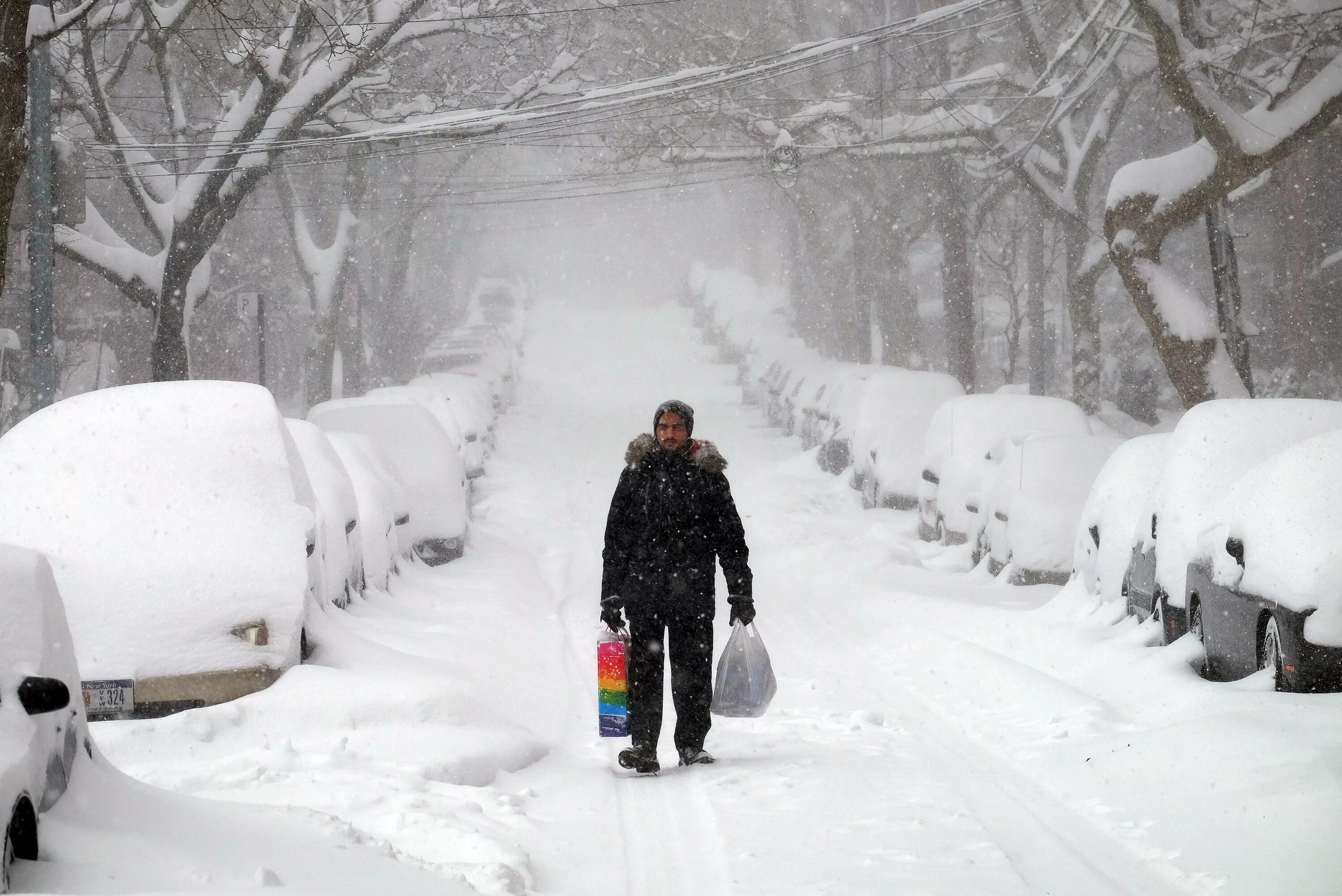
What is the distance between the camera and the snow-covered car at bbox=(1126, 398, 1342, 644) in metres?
9.07

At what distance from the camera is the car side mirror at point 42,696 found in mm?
3848

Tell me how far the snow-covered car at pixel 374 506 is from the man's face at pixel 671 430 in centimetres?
400

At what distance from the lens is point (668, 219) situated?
101000 mm

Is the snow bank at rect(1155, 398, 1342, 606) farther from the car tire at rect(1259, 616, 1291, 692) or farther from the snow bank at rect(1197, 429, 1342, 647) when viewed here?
the car tire at rect(1259, 616, 1291, 692)

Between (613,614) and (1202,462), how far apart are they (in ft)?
13.6

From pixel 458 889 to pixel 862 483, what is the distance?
16.9 meters

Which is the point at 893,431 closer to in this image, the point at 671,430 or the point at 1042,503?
the point at 1042,503

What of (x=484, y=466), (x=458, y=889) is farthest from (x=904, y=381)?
(x=458, y=889)

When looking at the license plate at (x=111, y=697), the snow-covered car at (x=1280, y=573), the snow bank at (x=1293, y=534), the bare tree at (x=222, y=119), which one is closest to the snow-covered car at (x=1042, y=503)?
the snow-covered car at (x=1280, y=573)

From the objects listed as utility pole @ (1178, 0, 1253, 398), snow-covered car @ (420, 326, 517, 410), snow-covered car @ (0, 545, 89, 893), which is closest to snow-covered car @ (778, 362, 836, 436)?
snow-covered car @ (420, 326, 517, 410)

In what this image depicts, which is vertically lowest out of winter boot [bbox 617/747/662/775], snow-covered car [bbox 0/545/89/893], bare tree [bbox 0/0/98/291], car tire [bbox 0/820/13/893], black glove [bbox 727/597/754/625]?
winter boot [bbox 617/747/662/775]

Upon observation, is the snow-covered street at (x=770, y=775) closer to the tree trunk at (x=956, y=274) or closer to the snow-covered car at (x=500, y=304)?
the tree trunk at (x=956, y=274)

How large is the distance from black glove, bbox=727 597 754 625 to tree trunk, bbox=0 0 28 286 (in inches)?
160

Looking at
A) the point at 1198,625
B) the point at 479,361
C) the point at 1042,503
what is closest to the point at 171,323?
the point at 1042,503
